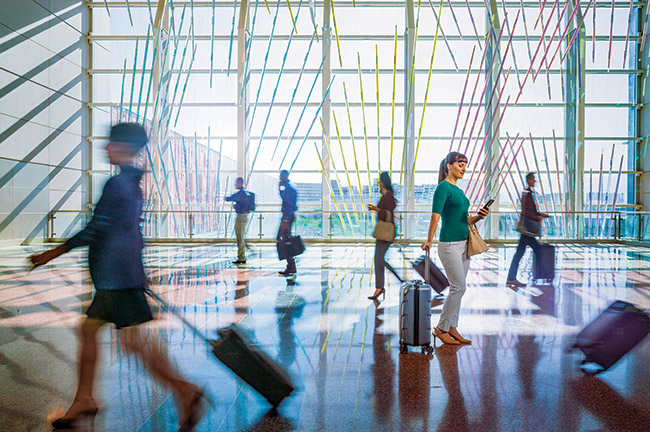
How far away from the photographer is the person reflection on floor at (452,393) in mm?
2560

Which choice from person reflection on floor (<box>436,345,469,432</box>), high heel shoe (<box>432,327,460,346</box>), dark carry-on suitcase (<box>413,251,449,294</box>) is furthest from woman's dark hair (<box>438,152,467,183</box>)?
dark carry-on suitcase (<box>413,251,449,294</box>)

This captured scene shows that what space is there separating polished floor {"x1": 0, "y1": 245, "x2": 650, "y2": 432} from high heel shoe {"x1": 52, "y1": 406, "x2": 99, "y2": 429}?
53 mm

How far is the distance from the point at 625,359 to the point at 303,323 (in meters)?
2.64

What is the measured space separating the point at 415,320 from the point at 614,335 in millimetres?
1381

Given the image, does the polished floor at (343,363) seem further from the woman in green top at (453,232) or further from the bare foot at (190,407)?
the woman in green top at (453,232)

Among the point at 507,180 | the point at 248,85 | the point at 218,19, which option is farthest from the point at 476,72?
the point at 218,19

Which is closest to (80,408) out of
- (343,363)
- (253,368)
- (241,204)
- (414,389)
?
(253,368)

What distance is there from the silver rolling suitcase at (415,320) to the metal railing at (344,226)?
10.5 m

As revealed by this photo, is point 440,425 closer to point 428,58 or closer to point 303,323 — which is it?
point 303,323

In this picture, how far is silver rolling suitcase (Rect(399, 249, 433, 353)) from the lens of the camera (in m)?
3.87

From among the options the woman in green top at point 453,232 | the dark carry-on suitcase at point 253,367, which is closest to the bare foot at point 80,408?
the dark carry-on suitcase at point 253,367

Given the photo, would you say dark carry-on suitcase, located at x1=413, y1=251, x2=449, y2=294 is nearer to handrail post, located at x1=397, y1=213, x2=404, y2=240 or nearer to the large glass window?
handrail post, located at x1=397, y1=213, x2=404, y2=240

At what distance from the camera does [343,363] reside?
3.59 meters

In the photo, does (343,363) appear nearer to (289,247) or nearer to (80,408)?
(80,408)
